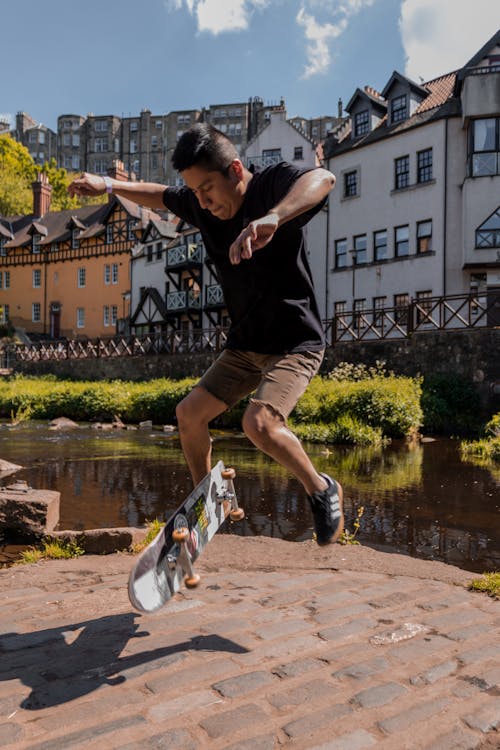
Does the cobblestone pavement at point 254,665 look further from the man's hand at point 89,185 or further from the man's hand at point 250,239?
the man's hand at point 89,185

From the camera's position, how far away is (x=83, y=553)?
543cm

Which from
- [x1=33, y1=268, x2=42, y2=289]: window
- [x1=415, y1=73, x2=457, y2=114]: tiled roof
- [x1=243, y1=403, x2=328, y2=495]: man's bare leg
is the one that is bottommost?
[x1=243, y1=403, x2=328, y2=495]: man's bare leg

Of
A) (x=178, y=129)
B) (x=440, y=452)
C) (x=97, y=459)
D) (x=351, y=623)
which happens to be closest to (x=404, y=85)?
(x=440, y=452)

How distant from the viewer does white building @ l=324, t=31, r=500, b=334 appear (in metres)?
28.5

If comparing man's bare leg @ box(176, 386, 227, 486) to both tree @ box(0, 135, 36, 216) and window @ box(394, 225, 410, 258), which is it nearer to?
window @ box(394, 225, 410, 258)

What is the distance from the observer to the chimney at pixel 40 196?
206 ft

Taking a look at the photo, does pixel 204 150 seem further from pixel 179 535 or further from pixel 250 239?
pixel 179 535

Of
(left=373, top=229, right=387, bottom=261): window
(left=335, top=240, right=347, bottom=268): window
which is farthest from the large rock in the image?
(left=335, top=240, right=347, bottom=268): window

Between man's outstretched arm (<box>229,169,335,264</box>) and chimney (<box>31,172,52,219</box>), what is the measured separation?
64.6 metres

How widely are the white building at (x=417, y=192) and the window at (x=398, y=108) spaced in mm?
51

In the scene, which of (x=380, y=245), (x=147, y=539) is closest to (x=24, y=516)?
(x=147, y=539)

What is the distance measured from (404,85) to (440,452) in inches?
927

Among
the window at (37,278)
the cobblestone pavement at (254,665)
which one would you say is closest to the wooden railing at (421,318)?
the cobblestone pavement at (254,665)

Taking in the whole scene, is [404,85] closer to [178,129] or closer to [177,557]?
[177,557]
